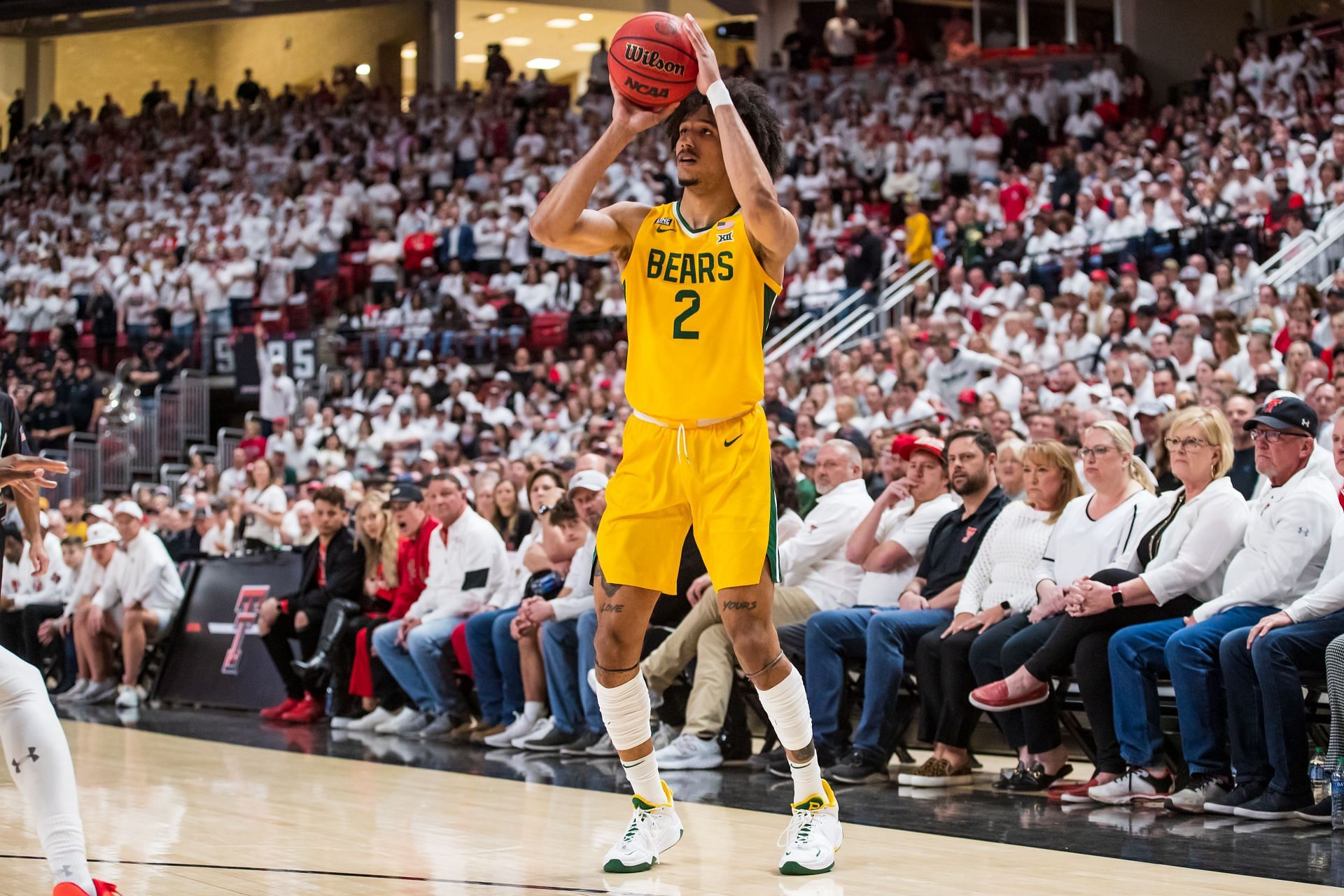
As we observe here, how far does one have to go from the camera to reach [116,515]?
1242 centimetres

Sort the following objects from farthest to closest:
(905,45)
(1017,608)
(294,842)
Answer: (905,45) < (1017,608) < (294,842)

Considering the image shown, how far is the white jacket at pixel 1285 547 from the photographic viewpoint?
5.81 metres

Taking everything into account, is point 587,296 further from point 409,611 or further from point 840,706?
point 840,706

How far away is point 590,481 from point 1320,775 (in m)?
4.03

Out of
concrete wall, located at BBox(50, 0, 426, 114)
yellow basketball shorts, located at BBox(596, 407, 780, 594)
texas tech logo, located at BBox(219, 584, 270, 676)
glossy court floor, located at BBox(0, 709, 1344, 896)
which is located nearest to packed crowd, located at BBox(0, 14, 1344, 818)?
glossy court floor, located at BBox(0, 709, 1344, 896)

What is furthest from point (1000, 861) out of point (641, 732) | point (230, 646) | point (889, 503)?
point (230, 646)

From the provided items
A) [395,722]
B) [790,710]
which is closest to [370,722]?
[395,722]

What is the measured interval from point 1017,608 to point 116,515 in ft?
27.4

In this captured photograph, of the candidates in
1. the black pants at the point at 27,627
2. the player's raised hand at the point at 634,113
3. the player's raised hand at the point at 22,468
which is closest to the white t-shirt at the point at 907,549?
the player's raised hand at the point at 634,113

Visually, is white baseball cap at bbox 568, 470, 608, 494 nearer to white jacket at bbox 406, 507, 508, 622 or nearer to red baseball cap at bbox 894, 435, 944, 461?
white jacket at bbox 406, 507, 508, 622

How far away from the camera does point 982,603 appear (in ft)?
22.5

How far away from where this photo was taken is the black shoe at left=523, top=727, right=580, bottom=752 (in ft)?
27.0

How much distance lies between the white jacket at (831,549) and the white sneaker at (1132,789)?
188 centimetres

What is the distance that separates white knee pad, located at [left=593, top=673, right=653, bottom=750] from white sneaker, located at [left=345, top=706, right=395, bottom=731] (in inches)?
206
